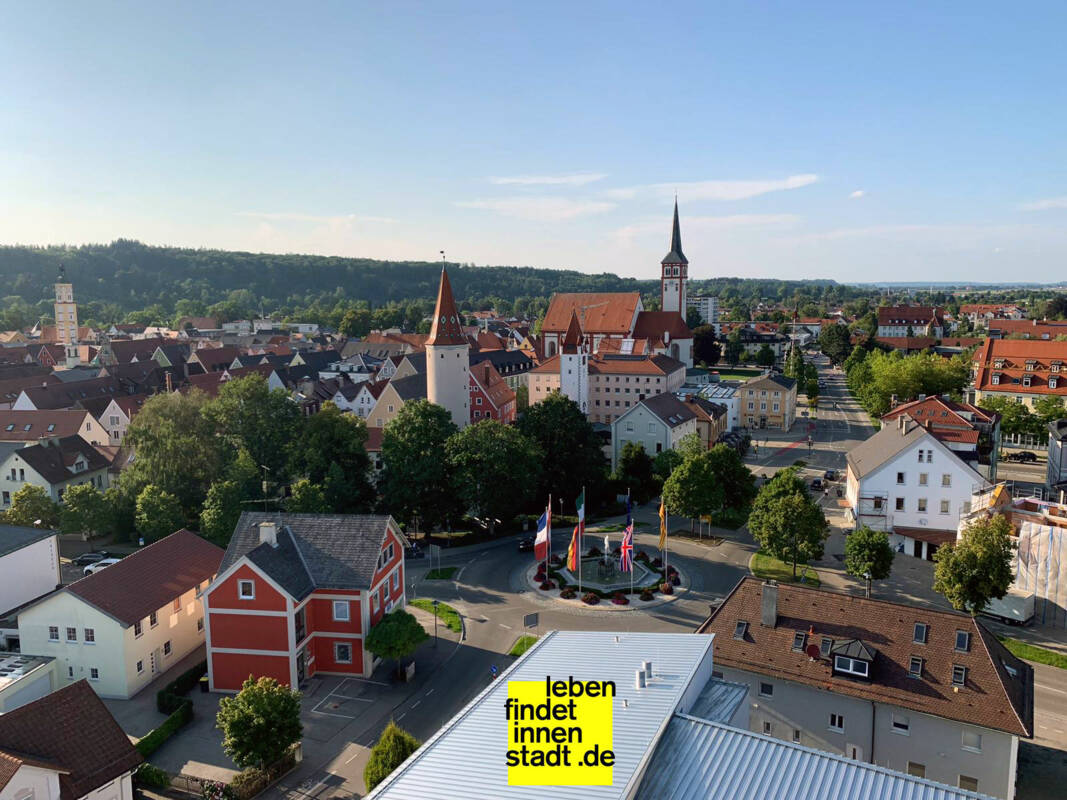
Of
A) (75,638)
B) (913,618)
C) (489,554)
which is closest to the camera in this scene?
(913,618)

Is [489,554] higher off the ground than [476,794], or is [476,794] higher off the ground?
[476,794]

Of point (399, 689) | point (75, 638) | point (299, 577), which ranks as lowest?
point (399, 689)

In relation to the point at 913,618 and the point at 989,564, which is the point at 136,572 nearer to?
the point at 913,618

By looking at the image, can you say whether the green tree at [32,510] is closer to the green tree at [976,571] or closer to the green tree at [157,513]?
the green tree at [157,513]

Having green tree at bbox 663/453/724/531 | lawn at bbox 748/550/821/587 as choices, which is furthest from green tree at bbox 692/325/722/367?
lawn at bbox 748/550/821/587

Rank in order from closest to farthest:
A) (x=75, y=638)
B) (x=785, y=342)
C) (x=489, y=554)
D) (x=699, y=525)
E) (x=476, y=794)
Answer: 1. (x=476, y=794)
2. (x=75, y=638)
3. (x=489, y=554)
4. (x=699, y=525)
5. (x=785, y=342)

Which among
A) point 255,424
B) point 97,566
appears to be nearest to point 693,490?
point 255,424

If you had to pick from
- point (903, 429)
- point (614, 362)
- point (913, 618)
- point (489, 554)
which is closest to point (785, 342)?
point (614, 362)
